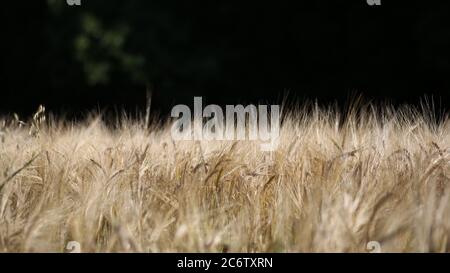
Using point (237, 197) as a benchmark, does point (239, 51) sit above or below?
above

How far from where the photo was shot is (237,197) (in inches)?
63.1

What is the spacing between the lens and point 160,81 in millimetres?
8828

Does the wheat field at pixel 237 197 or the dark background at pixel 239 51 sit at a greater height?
the dark background at pixel 239 51

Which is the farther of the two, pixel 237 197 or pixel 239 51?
pixel 239 51

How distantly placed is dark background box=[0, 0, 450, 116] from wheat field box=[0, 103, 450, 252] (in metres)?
Answer: 6.41

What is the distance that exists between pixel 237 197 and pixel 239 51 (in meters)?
7.76

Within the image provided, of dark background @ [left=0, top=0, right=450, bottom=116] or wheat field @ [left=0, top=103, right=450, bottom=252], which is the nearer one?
wheat field @ [left=0, top=103, right=450, bottom=252]

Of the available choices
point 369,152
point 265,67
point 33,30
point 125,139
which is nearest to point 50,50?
point 33,30

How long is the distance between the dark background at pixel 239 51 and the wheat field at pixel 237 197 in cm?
641

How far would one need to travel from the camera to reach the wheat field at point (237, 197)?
1114mm

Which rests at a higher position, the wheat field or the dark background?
the dark background

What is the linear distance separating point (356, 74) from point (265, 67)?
4.77ft

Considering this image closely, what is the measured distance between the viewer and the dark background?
8.37m

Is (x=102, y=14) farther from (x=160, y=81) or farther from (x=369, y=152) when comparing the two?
(x=369, y=152)
